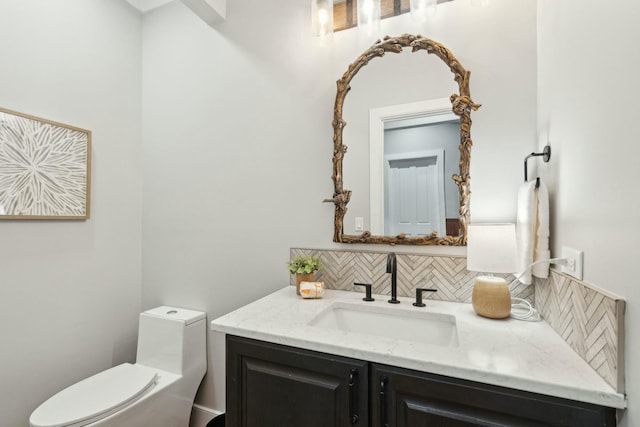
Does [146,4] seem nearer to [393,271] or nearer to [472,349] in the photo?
[393,271]

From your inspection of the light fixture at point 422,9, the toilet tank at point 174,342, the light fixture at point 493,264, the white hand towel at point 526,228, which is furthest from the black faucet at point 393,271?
the toilet tank at point 174,342

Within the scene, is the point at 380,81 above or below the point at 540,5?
below

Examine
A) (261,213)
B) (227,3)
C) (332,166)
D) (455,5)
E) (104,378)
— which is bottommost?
(104,378)

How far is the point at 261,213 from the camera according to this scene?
6.38ft

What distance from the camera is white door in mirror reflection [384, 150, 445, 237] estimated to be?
151cm

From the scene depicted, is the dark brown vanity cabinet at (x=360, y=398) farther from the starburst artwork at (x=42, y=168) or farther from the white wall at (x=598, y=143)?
the starburst artwork at (x=42, y=168)

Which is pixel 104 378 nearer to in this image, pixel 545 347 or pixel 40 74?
pixel 40 74

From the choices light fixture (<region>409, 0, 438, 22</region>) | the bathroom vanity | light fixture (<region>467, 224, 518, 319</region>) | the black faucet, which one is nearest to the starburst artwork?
the bathroom vanity

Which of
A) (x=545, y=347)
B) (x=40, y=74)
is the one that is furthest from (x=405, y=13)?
(x=40, y=74)

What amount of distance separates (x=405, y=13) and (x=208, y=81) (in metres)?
1.28

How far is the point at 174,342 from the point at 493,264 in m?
1.81

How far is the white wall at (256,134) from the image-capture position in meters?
1.43

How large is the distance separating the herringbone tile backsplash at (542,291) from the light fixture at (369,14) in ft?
3.85

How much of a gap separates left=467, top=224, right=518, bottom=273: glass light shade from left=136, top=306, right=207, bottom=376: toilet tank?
1655mm
